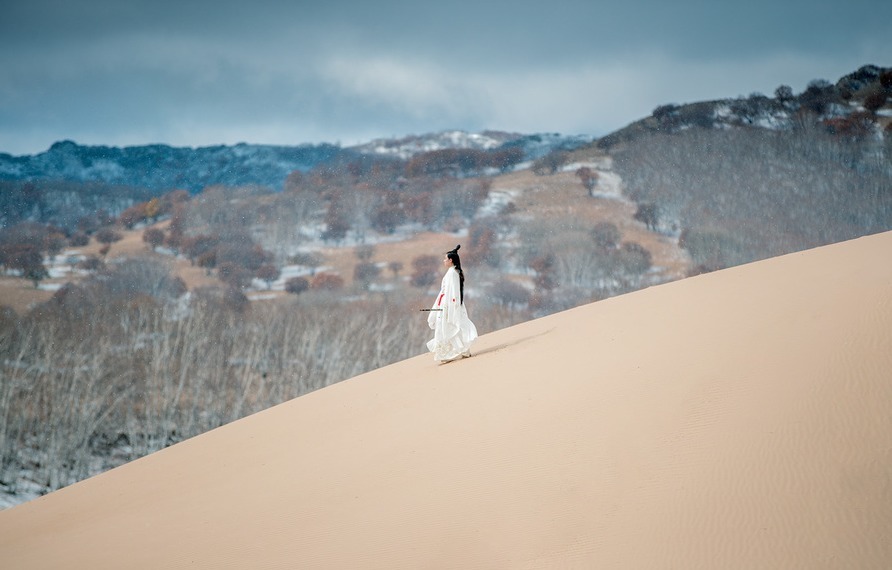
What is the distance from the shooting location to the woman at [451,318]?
1132 centimetres

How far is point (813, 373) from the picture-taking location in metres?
7.26

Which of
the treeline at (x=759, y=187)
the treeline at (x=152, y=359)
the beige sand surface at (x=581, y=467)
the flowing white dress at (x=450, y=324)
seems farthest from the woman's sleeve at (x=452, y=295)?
the treeline at (x=759, y=187)

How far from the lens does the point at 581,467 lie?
266 inches

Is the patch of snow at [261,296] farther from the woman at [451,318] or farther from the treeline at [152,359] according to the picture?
the woman at [451,318]

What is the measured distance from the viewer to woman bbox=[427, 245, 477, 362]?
11.3m

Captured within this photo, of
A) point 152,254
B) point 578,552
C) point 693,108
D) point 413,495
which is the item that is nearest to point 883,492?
point 578,552

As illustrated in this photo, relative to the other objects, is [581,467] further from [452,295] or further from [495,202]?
[495,202]

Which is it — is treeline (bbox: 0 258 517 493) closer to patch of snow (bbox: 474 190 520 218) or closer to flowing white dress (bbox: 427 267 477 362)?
patch of snow (bbox: 474 190 520 218)

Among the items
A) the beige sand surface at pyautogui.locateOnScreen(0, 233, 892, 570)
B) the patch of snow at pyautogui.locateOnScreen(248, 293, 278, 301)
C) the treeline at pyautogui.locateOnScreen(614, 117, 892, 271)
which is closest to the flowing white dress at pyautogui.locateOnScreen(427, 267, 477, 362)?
the beige sand surface at pyautogui.locateOnScreen(0, 233, 892, 570)

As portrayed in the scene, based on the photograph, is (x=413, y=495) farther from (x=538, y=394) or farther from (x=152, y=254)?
(x=152, y=254)

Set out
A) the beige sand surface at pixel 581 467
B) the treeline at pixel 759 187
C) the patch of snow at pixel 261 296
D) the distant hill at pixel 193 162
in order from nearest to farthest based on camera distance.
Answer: the beige sand surface at pixel 581 467 → the patch of snow at pixel 261 296 → the treeline at pixel 759 187 → the distant hill at pixel 193 162

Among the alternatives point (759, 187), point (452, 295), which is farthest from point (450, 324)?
point (759, 187)

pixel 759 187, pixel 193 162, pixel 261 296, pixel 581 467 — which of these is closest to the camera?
pixel 581 467

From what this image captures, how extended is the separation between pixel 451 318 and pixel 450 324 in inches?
7.1
